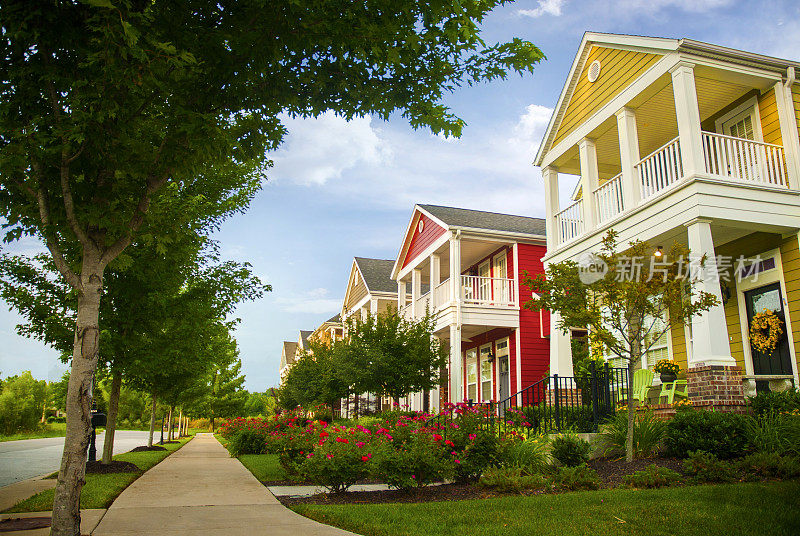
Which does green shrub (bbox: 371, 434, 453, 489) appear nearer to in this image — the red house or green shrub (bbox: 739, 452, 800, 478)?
green shrub (bbox: 739, 452, 800, 478)

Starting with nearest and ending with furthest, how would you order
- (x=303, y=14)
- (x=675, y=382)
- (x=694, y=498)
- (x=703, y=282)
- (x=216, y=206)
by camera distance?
(x=303, y=14)
(x=694, y=498)
(x=703, y=282)
(x=675, y=382)
(x=216, y=206)

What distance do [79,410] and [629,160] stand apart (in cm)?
1108

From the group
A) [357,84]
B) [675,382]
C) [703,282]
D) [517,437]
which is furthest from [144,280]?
[675,382]

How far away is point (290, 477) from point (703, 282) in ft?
26.0

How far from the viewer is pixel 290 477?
405 inches

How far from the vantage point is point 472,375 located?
23859 millimetres

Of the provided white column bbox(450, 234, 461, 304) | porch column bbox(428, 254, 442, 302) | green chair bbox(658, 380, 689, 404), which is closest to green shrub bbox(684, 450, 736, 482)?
green chair bbox(658, 380, 689, 404)

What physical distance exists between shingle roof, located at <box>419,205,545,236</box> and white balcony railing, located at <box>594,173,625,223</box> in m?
6.98

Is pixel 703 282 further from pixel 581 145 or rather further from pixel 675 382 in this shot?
pixel 581 145

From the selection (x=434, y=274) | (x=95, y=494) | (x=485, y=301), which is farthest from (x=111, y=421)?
(x=434, y=274)

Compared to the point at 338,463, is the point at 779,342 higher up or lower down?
higher up

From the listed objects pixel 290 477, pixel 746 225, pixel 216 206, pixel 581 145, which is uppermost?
pixel 581 145

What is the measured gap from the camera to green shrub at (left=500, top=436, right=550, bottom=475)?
8.91m

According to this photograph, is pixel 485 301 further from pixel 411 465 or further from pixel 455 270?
pixel 411 465
